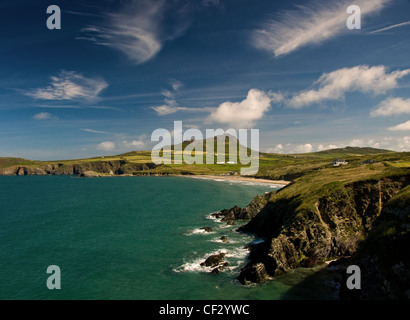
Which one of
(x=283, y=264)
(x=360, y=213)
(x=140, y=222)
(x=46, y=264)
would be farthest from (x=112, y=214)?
(x=360, y=213)

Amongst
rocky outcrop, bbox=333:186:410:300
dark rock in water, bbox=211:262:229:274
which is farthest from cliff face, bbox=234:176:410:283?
rocky outcrop, bbox=333:186:410:300

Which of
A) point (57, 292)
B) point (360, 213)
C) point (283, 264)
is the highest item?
point (360, 213)

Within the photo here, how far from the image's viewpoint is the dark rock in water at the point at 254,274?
31125 mm

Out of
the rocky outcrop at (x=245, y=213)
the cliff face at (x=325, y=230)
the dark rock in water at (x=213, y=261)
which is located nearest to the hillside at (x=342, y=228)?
the cliff face at (x=325, y=230)

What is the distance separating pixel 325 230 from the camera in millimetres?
36938

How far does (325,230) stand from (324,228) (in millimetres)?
314

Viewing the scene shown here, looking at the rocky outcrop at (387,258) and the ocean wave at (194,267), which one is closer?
the rocky outcrop at (387,258)

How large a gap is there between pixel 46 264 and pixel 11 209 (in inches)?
2701

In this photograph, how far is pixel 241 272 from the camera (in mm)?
32688

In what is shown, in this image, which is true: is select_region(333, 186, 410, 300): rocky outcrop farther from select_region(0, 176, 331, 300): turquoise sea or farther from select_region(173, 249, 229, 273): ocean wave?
select_region(173, 249, 229, 273): ocean wave

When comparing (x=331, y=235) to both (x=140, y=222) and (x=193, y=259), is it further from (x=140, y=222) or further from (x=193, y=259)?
(x=140, y=222)

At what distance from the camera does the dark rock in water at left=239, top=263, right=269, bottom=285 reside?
31125mm

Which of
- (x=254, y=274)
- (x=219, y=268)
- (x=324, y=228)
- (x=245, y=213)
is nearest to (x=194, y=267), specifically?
(x=219, y=268)

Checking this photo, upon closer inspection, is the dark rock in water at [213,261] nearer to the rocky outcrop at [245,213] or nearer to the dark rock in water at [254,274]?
the dark rock in water at [254,274]
